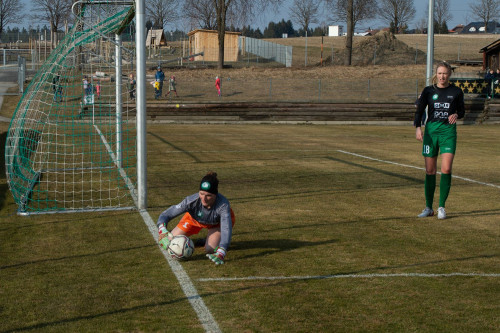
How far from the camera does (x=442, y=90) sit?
9.01 metres

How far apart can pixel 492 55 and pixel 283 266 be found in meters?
51.3

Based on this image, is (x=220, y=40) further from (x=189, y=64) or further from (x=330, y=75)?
(x=330, y=75)

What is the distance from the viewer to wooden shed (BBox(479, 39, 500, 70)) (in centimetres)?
5079

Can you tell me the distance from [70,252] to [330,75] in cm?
4853

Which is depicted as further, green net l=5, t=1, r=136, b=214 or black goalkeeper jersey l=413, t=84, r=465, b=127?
green net l=5, t=1, r=136, b=214

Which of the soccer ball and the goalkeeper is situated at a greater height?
the goalkeeper

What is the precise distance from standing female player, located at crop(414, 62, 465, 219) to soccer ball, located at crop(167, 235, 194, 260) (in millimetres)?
3895

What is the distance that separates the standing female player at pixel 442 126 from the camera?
887cm

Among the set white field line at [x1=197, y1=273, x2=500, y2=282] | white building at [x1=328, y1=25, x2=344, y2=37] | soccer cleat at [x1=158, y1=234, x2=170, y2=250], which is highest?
white building at [x1=328, y1=25, x2=344, y2=37]

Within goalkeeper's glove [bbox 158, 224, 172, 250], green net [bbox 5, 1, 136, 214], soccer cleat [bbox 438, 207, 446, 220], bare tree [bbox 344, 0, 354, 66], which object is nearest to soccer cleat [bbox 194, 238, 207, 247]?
goalkeeper's glove [bbox 158, 224, 172, 250]

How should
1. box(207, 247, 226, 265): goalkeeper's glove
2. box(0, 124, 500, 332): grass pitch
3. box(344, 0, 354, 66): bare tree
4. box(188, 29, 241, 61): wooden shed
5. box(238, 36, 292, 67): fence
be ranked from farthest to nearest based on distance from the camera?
box(188, 29, 241, 61): wooden shed < box(238, 36, 292, 67): fence < box(344, 0, 354, 66): bare tree < box(207, 247, 226, 265): goalkeeper's glove < box(0, 124, 500, 332): grass pitch

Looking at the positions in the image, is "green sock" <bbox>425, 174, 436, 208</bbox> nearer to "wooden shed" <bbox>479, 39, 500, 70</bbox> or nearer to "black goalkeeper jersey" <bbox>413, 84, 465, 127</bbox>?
"black goalkeeper jersey" <bbox>413, 84, 465, 127</bbox>

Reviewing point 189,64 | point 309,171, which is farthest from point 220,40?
point 309,171

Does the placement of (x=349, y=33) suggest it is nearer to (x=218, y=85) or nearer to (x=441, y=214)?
(x=218, y=85)
